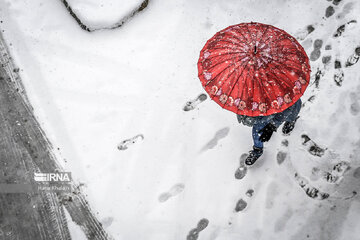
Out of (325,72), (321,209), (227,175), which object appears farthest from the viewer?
(325,72)

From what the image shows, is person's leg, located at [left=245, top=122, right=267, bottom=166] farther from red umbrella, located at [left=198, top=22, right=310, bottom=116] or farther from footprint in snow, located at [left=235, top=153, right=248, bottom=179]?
red umbrella, located at [left=198, top=22, right=310, bottom=116]

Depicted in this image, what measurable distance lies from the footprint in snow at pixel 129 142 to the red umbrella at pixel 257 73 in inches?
53.5

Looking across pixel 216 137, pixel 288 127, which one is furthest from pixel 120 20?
pixel 288 127

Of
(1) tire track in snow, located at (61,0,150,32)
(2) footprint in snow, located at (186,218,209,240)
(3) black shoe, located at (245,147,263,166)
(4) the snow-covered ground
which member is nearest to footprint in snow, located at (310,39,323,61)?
(4) the snow-covered ground

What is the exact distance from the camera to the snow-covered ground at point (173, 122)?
336 cm

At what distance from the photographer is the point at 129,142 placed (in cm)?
369

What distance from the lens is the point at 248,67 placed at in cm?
245

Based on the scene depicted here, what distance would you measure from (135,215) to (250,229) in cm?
126

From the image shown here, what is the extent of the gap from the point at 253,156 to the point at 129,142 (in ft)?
4.76

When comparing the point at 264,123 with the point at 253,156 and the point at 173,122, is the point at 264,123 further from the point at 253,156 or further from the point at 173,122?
the point at 173,122

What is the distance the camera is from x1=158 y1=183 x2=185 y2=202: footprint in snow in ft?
11.4

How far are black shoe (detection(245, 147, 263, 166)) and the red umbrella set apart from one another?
93 centimetres

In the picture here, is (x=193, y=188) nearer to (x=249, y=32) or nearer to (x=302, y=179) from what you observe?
(x=302, y=179)

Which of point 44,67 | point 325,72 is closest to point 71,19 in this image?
point 44,67
